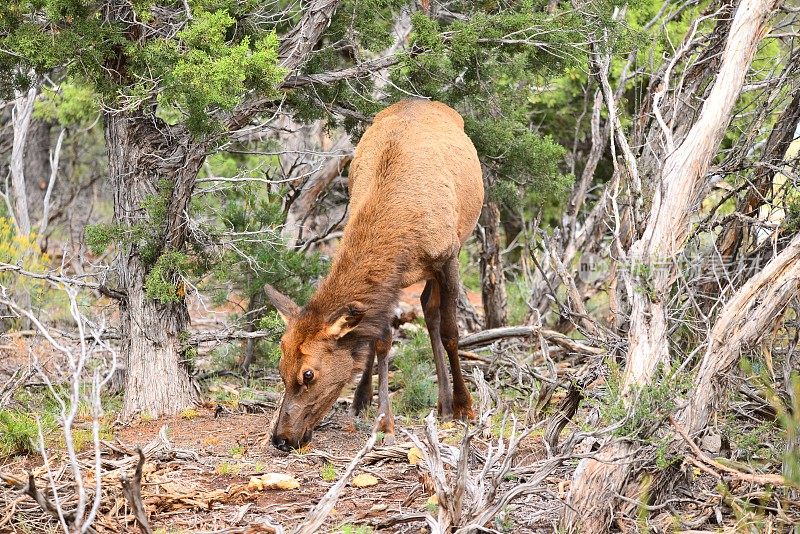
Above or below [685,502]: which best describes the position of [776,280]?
above

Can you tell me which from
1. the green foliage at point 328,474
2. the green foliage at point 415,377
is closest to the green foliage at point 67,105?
the green foliage at point 415,377

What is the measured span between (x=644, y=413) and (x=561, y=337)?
4901 mm

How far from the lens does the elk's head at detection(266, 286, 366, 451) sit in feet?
24.2

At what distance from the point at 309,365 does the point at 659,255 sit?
9.36 ft

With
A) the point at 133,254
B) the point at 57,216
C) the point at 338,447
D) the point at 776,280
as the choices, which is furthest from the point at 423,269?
the point at 57,216

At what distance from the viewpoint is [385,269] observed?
7.61m

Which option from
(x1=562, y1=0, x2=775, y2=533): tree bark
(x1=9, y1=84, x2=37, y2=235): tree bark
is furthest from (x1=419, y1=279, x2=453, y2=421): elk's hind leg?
(x1=9, y1=84, x2=37, y2=235): tree bark

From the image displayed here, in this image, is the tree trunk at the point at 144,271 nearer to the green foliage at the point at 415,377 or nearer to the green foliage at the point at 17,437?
the green foliage at the point at 17,437

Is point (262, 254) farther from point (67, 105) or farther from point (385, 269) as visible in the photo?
point (67, 105)

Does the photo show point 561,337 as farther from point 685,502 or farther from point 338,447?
point 685,502

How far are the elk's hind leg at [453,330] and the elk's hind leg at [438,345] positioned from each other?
0.06 metres

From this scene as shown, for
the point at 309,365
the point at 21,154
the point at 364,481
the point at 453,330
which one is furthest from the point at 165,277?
the point at 21,154

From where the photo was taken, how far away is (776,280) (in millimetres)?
5738

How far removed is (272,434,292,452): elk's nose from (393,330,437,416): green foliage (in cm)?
199
